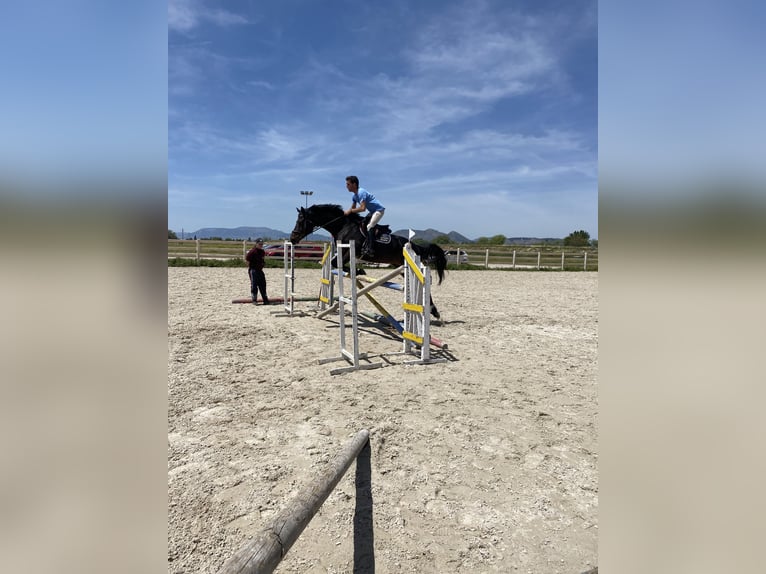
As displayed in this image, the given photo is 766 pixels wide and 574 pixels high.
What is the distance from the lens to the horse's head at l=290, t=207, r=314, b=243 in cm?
718

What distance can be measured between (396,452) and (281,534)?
4.99ft

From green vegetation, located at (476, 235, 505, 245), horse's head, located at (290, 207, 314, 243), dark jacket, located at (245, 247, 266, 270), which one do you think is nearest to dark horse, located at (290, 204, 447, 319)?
horse's head, located at (290, 207, 314, 243)

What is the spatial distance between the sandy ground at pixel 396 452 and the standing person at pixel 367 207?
1.69 metres

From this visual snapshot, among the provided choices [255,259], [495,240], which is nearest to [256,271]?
[255,259]

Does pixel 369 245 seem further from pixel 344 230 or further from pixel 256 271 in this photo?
pixel 256 271

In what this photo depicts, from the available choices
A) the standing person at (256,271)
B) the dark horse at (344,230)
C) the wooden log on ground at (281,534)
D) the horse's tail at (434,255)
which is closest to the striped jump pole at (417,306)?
the dark horse at (344,230)

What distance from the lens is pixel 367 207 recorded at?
6.62 metres

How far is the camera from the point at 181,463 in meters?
2.62

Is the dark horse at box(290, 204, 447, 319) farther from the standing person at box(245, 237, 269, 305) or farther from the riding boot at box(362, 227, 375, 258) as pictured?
the standing person at box(245, 237, 269, 305)

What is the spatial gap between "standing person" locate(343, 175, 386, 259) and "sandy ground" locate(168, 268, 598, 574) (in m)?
1.69
